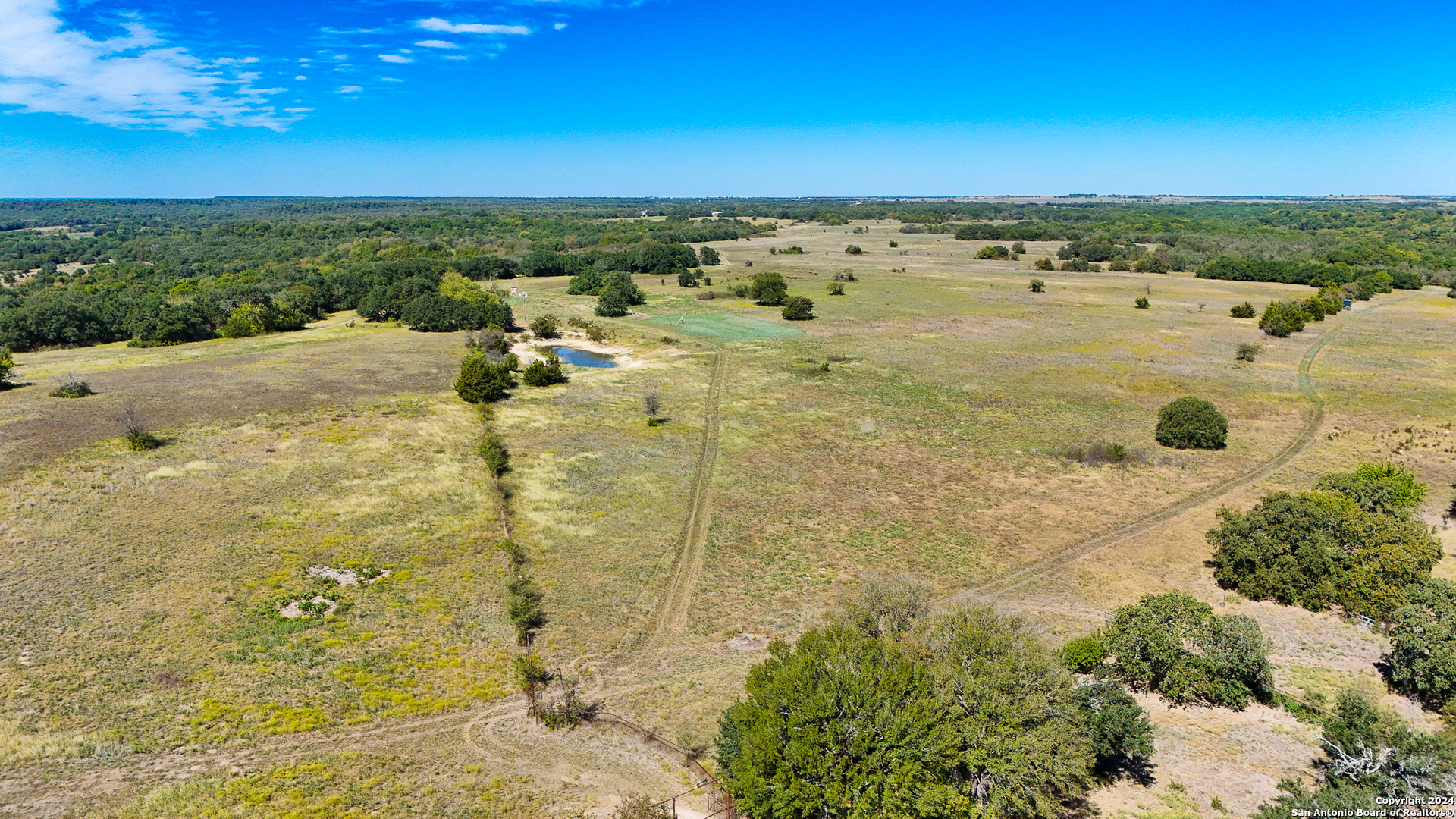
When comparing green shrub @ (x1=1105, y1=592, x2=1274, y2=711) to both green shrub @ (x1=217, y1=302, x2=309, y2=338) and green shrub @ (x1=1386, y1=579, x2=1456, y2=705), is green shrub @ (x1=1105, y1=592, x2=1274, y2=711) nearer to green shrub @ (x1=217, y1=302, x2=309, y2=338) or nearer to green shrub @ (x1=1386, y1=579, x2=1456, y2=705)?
green shrub @ (x1=1386, y1=579, x2=1456, y2=705)

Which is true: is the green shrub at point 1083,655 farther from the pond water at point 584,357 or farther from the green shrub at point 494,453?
the pond water at point 584,357

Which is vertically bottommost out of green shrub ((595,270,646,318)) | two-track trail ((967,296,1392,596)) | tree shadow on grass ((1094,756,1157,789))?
tree shadow on grass ((1094,756,1157,789))

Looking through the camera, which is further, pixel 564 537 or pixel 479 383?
pixel 479 383

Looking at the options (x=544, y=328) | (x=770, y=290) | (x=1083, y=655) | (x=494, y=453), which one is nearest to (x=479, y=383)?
(x=494, y=453)

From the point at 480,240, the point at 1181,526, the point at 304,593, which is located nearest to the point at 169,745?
the point at 304,593

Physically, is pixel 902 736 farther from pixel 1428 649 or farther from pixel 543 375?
pixel 543 375

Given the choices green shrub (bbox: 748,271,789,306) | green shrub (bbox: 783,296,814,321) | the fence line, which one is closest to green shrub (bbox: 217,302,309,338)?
green shrub (bbox: 748,271,789,306)

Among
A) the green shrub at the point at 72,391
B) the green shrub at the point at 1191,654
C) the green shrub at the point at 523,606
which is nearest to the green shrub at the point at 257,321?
the green shrub at the point at 72,391
